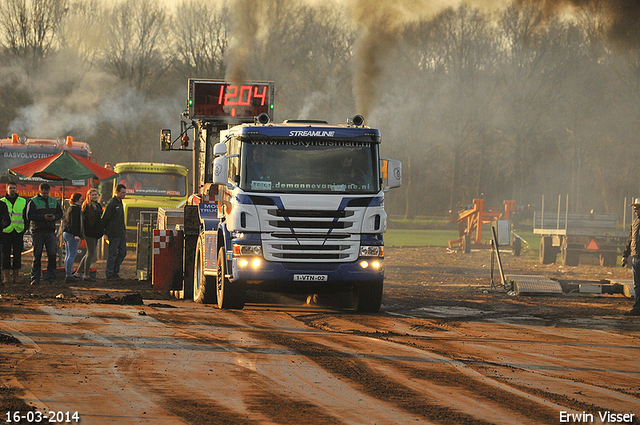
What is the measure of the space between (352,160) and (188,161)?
148 feet

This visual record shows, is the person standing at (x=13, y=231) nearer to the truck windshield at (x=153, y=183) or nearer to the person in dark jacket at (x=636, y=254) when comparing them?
the truck windshield at (x=153, y=183)

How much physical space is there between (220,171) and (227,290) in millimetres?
1837

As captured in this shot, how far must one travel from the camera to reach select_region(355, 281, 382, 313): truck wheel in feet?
41.8

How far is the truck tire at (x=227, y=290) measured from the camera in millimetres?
12634

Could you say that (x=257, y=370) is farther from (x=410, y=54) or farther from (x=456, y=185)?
(x=456, y=185)

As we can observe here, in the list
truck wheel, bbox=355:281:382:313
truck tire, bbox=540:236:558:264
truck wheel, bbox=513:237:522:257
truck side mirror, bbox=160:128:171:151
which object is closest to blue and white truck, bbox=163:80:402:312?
truck wheel, bbox=355:281:382:313

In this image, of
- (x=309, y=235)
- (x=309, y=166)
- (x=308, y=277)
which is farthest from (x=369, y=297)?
(x=309, y=166)

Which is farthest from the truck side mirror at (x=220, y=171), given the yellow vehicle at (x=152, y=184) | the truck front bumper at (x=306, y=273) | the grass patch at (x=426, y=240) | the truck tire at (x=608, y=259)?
the grass patch at (x=426, y=240)

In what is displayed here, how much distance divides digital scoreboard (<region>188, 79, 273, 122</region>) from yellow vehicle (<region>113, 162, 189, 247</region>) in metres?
8.53

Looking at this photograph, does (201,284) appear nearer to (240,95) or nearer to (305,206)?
(305,206)

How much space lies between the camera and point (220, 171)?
40.4ft

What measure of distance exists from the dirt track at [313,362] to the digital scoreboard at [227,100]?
4.25 metres

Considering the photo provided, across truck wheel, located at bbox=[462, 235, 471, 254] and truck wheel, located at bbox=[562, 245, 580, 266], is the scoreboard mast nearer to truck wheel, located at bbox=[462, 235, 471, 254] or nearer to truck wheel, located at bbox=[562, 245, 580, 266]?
truck wheel, located at bbox=[562, 245, 580, 266]

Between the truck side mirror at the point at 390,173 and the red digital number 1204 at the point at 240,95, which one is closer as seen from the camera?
the truck side mirror at the point at 390,173
